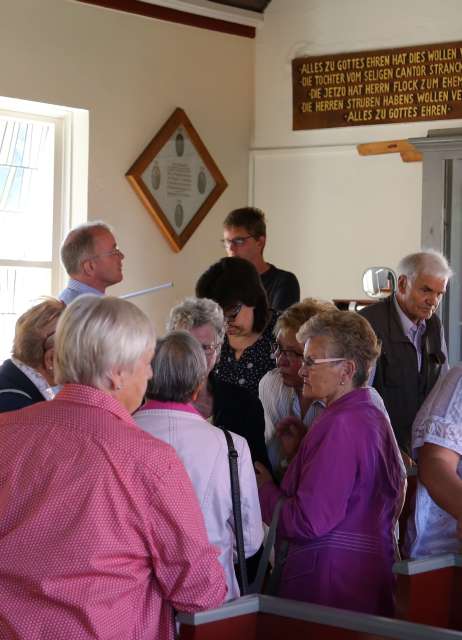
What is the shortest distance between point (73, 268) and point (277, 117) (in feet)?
8.87

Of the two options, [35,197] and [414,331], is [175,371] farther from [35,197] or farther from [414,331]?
[35,197]

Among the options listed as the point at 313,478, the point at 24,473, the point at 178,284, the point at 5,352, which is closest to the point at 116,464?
the point at 24,473

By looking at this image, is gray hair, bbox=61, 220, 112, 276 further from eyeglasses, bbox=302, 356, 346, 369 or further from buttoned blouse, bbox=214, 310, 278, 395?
eyeglasses, bbox=302, 356, 346, 369

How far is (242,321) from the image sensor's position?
156 inches

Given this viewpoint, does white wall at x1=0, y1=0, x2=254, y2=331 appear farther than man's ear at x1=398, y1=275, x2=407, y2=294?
Yes

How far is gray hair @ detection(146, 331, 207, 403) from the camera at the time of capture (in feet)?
8.16

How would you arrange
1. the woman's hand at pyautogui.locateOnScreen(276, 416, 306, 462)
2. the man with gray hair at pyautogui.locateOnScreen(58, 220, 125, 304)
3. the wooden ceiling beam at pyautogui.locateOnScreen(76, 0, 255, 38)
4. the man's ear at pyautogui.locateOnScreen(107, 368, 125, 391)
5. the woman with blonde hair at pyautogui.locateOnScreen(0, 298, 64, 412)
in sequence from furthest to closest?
the wooden ceiling beam at pyautogui.locateOnScreen(76, 0, 255, 38), the man with gray hair at pyautogui.locateOnScreen(58, 220, 125, 304), the woman's hand at pyautogui.locateOnScreen(276, 416, 306, 462), the woman with blonde hair at pyautogui.locateOnScreen(0, 298, 64, 412), the man's ear at pyautogui.locateOnScreen(107, 368, 125, 391)

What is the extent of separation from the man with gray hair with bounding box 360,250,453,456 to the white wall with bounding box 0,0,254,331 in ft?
6.60

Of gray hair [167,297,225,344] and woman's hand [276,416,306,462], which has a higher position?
gray hair [167,297,225,344]

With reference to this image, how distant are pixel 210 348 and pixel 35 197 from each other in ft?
9.25

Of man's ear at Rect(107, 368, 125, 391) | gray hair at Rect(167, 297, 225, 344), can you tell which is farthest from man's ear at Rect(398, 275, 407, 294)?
man's ear at Rect(107, 368, 125, 391)

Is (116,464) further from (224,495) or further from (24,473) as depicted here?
(224,495)

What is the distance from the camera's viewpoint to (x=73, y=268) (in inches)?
172

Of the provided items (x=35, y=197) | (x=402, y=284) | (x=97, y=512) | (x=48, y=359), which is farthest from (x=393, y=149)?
(x=97, y=512)
